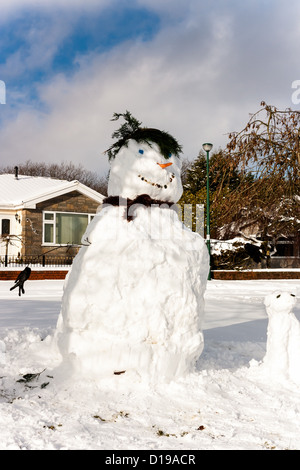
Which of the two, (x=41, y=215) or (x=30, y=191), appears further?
(x=30, y=191)

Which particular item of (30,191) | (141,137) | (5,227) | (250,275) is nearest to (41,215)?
(5,227)

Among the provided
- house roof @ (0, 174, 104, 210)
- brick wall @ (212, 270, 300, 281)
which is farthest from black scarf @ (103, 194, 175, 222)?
house roof @ (0, 174, 104, 210)

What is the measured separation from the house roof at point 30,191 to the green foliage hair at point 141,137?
17914 millimetres

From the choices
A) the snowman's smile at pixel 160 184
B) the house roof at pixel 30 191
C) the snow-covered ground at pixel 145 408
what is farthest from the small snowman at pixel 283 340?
the house roof at pixel 30 191

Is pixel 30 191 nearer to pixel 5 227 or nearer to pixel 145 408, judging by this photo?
pixel 5 227

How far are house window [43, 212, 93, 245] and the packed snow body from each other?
1909cm

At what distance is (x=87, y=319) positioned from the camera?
4.05 m

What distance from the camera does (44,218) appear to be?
22.8 metres

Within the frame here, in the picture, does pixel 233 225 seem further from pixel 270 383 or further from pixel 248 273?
pixel 270 383

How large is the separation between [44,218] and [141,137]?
18.9 m

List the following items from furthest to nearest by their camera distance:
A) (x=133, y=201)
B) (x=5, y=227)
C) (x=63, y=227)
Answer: (x=63, y=227) → (x=5, y=227) → (x=133, y=201)

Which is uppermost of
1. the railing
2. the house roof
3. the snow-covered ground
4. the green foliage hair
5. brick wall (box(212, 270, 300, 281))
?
the house roof

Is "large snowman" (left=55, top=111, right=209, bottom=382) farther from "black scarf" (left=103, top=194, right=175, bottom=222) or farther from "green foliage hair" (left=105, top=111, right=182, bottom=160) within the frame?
"green foliage hair" (left=105, top=111, right=182, bottom=160)

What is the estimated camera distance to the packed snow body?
3.97 metres
